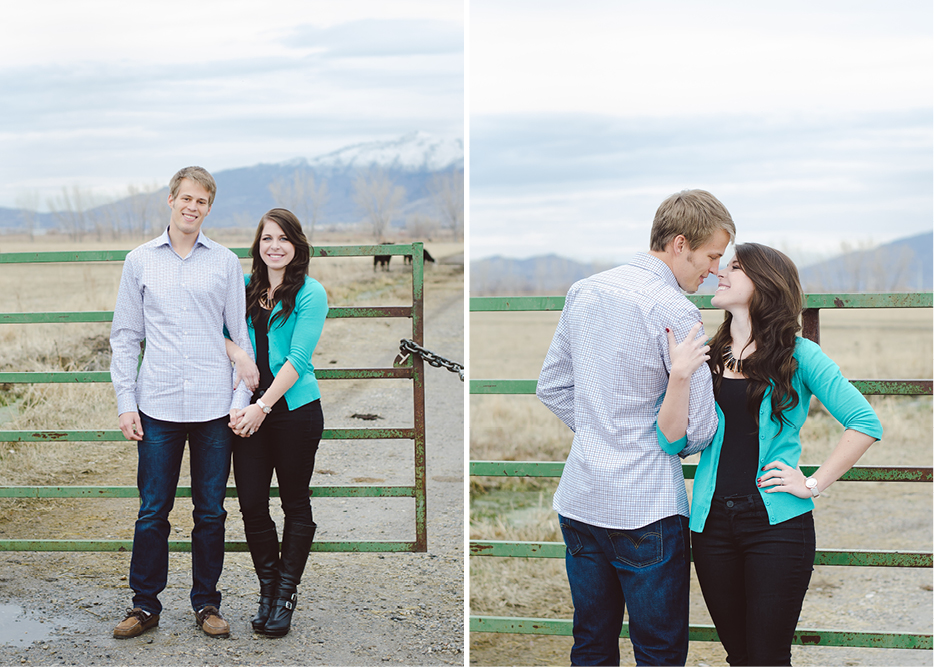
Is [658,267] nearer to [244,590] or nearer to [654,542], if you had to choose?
[654,542]

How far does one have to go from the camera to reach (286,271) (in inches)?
129

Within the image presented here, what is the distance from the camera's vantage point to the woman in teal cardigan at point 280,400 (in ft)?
10.6

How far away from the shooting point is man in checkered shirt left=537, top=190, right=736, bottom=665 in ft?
6.97

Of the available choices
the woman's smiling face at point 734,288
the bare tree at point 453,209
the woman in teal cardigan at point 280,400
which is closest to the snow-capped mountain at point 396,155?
the bare tree at point 453,209

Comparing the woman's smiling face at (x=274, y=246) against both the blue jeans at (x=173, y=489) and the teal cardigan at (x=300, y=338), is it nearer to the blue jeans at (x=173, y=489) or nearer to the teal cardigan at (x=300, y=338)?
the teal cardigan at (x=300, y=338)

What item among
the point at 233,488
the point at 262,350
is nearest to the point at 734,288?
the point at 262,350

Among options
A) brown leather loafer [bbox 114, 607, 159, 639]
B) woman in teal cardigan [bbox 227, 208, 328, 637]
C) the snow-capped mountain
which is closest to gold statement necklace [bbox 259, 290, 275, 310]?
woman in teal cardigan [bbox 227, 208, 328, 637]

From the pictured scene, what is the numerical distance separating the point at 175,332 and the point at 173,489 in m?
0.71

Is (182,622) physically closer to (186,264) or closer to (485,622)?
(485,622)

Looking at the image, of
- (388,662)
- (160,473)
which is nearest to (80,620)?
(160,473)

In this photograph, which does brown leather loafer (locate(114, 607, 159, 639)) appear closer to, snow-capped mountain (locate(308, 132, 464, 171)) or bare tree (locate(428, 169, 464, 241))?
bare tree (locate(428, 169, 464, 241))

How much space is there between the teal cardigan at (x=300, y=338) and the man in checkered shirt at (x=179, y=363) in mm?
137

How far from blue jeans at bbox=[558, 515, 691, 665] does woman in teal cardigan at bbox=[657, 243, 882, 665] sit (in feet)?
0.44

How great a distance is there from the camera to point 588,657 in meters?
2.36
